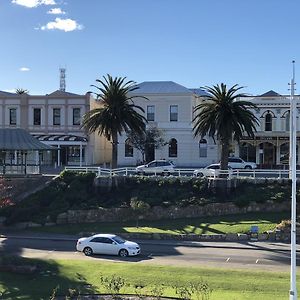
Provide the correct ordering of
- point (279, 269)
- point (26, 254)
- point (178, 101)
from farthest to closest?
point (178, 101)
point (26, 254)
point (279, 269)

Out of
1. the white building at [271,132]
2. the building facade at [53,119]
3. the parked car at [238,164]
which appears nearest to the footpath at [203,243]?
the parked car at [238,164]

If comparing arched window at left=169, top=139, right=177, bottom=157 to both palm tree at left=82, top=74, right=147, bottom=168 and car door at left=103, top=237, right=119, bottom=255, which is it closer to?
palm tree at left=82, top=74, right=147, bottom=168

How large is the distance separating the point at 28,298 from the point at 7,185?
26.4m

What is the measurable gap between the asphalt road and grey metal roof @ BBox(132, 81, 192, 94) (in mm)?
34510

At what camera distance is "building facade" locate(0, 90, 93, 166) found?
6925cm

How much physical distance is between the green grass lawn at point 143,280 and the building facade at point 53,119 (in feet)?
140

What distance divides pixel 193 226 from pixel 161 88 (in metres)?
34.0

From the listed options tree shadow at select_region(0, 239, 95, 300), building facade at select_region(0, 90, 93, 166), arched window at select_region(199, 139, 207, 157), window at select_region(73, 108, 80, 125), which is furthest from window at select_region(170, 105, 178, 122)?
tree shadow at select_region(0, 239, 95, 300)

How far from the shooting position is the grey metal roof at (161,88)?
6825 centimetres

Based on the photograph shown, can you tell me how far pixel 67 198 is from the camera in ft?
148

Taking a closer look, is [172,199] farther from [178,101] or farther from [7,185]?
[178,101]

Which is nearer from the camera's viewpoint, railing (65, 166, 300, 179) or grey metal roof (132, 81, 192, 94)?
railing (65, 166, 300, 179)

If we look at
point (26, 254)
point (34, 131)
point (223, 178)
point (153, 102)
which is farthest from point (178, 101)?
point (26, 254)

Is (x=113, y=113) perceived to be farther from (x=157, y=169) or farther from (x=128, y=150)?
(x=128, y=150)
